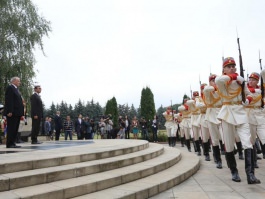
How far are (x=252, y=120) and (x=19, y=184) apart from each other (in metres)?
5.43

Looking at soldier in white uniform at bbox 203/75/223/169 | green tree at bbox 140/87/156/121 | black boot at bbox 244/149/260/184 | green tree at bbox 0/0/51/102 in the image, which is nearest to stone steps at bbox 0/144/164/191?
black boot at bbox 244/149/260/184

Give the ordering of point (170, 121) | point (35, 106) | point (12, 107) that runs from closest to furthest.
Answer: point (12, 107) < point (35, 106) < point (170, 121)

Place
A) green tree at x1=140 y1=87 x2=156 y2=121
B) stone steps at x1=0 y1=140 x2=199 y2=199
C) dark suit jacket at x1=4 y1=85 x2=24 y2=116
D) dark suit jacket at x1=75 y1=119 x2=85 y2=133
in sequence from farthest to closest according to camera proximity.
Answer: green tree at x1=140 y1=87 x2=156 y2=121
dark suit jacket at x1=75 y1=119 x2=85 y2=133
dark suit jacket at x1=4 y1=85 x2=24 y2=116
stone steps at x1=0 y1=140 x2=199 y2=199

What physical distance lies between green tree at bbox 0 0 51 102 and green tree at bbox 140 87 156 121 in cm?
1506

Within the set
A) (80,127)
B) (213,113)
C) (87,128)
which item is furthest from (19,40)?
(213,113)

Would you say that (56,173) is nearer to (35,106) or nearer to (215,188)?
(215,188)

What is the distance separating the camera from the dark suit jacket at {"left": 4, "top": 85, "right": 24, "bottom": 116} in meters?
7.59

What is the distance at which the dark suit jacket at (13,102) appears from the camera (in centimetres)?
759

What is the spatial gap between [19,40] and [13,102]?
601 inches

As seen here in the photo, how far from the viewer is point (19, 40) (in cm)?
2122

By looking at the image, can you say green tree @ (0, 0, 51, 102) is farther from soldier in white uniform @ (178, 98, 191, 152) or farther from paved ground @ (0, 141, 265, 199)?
paved ground @ (0, 141, 265, 199)

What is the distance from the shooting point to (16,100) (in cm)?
779

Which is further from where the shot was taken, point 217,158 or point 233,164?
point 217,158

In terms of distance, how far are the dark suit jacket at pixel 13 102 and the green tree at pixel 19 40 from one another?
13.3 metres
